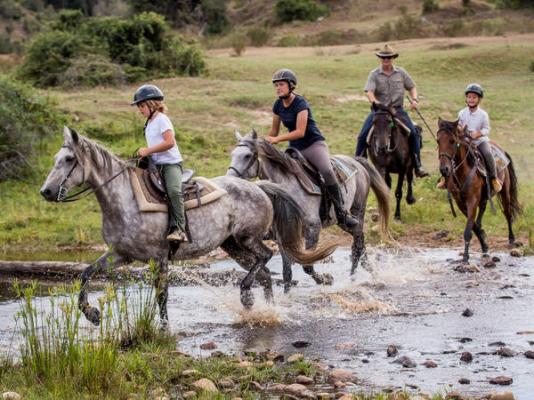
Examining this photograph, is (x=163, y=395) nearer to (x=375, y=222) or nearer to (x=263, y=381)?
(x=263, y=381)

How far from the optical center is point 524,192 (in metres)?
18.6

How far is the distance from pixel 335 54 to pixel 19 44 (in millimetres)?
21282

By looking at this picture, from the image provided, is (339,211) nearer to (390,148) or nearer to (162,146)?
(162,146)

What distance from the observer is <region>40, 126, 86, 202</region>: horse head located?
29.2 feet

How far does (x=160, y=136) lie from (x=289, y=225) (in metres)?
2.01

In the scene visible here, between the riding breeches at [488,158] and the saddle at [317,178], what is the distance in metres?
2.79

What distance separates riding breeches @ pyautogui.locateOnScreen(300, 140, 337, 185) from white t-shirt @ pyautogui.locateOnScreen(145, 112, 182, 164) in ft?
8.86

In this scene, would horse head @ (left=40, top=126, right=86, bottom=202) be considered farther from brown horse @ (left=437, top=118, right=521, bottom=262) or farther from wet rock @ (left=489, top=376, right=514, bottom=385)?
→ brown horse @ (left=437, top=118, right=521, bottom=262)

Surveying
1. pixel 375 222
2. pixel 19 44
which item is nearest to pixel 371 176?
pixel 375 222

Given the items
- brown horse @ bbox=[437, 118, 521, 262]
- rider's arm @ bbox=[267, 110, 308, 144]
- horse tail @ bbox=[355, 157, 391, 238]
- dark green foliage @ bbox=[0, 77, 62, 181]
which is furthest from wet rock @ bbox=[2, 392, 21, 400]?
dark green foliage @ bbox=[0, 77, 62, 181]

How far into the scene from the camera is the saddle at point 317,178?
39.0 feet

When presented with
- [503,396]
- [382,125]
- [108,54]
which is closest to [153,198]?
[503,396]

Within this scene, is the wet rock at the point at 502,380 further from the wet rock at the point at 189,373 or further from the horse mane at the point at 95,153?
the horse mane at the point at 95,153

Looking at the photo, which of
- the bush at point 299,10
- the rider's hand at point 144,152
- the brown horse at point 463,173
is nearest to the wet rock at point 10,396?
the rider's hand at point 144,152
